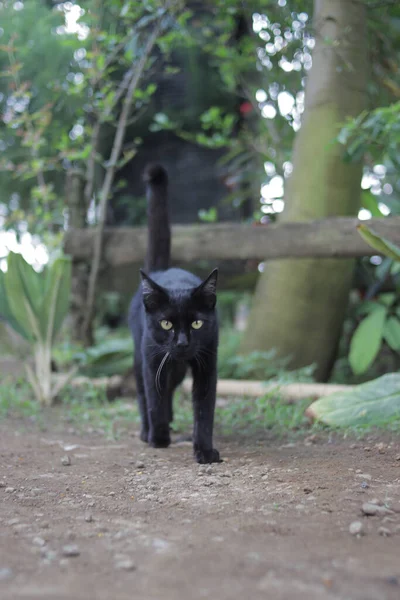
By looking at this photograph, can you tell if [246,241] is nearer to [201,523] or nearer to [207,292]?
[207,292]

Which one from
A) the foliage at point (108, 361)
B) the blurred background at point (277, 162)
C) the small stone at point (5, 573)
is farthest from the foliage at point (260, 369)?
the small stone at point (5, 573)

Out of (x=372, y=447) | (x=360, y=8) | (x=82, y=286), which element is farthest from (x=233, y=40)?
(x=372, y=447)

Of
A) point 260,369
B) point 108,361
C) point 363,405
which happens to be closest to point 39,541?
point 363,405

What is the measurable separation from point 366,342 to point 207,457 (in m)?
1.92

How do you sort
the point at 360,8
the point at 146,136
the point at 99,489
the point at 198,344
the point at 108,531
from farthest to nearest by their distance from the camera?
the point at 146,136 → the point at 360,8 → the point at 198,344 → the point at 99,489 → the point at 108,531

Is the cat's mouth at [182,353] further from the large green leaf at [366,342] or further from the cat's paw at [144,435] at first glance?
the large green leaf at [366,342]

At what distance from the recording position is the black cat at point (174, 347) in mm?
2355

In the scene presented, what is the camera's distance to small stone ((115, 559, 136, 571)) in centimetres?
130

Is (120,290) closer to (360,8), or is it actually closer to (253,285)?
(253,285)

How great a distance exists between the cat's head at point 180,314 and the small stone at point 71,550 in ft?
3.26

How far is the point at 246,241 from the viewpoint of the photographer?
391 cm

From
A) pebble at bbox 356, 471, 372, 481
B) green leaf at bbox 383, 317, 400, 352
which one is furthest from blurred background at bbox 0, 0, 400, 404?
pebble at bbox 356, 471, 372, 481

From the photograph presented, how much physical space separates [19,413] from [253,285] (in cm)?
211

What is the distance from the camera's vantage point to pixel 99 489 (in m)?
2.04
